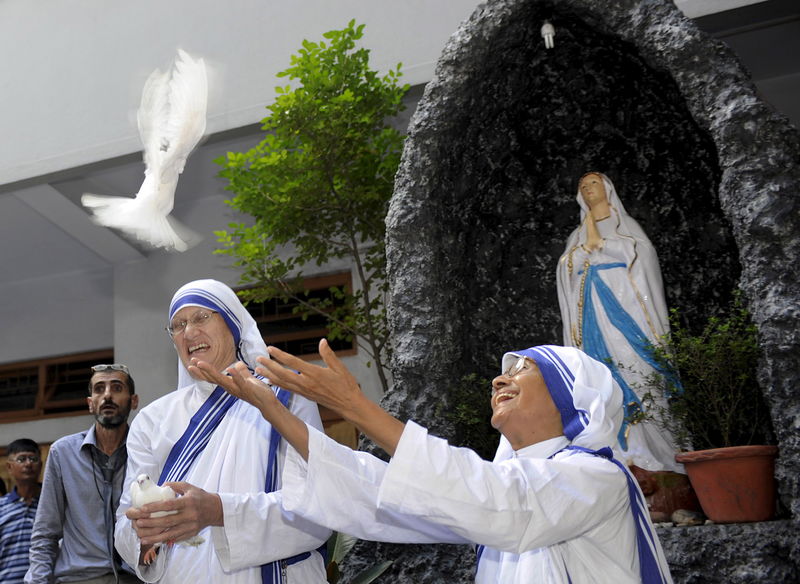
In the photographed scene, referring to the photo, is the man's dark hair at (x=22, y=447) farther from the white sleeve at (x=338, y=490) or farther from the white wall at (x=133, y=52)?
the white sleeve at (x=338, y=490)

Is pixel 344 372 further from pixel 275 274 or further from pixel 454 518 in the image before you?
pixel 275 274

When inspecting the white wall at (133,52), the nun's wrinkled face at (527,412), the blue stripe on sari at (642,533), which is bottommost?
the blue stripe on sari at (642,533)

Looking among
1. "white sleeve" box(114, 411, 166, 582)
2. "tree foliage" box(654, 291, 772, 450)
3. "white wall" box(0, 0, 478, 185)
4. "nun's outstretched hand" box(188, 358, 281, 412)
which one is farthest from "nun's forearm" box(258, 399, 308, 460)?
"white wall" box(0, 0, 478, 185)

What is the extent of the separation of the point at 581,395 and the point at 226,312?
4.11 ft

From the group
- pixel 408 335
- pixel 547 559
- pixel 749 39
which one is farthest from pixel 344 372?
pixel 749 39

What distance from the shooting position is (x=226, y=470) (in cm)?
249

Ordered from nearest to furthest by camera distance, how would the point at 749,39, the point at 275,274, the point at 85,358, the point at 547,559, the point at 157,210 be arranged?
the point at 547,559 < the point at 157,210 < the point at 275,274 < the point at 749,39 < the point at 85,358

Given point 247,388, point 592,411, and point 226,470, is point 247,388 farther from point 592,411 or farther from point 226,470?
point 592,411

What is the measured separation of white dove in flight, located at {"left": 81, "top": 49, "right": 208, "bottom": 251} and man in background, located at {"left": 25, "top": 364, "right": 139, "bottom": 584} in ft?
3.50

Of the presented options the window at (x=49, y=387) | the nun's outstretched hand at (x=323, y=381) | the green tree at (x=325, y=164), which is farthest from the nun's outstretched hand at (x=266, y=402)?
the window at (x=49, y=387)

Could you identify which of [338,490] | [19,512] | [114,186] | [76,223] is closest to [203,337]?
[338,490]

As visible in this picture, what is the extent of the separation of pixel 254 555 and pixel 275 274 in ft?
13.5

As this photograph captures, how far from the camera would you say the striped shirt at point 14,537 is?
450 centimetres

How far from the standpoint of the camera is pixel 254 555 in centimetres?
229
